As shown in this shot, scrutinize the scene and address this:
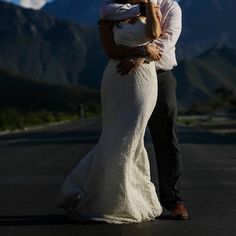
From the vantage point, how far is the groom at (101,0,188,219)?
645cm

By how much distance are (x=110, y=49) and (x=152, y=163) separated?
338 inches

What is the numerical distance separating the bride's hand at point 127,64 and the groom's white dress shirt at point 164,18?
0.73 feet

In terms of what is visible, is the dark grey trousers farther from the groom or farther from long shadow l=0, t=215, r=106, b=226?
long shadow l=0, t=215, r=106, b=226

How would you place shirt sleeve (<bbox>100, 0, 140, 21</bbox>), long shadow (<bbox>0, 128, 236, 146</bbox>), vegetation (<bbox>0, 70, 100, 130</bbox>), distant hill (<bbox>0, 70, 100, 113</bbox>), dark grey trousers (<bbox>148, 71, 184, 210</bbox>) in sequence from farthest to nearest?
distant hill (<bbox>0, 70, 100, 113</bbox>), vegetation (<bbox>0, 70, 100, 130</bbox>), long shadow (<bbox>0, 128, 236, 146</bbox>), dark grey trousers (<bbox>148, 71, 184, 210</bbox>), shirt sleeve (<bbox>100, 0, 140, 21</bbox>)

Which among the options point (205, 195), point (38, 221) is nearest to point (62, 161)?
point (205, 195)

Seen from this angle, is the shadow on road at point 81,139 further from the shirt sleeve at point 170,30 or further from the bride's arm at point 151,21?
the bride's arm at point 151,21

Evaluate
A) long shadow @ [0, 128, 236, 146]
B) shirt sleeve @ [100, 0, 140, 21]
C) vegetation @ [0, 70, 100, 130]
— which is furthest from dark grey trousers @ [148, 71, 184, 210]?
vegetation @ [0, 70, 100, 130]

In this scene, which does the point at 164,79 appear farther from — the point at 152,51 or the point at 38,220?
the point at 38,220

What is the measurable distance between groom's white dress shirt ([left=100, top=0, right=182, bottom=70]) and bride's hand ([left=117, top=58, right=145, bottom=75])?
0.22 metres

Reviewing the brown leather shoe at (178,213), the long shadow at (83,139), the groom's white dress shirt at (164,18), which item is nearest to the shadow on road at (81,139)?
the long shadow at (83,139)

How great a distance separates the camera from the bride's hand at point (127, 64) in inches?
254

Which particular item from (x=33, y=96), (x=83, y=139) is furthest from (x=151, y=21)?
(x=33, y=96)

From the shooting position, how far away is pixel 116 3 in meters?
6.50

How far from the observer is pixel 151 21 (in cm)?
631
